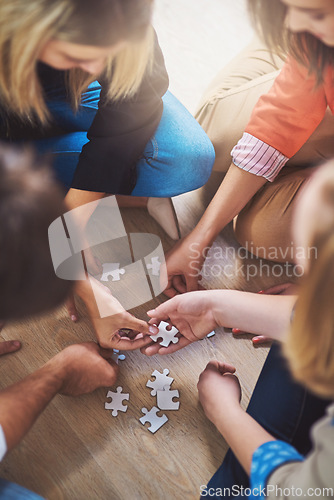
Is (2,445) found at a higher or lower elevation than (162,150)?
lower

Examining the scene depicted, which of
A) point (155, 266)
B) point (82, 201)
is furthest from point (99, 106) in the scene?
point (155, 266)

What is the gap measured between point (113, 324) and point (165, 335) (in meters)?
0.15

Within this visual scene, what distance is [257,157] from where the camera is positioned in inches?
44.0

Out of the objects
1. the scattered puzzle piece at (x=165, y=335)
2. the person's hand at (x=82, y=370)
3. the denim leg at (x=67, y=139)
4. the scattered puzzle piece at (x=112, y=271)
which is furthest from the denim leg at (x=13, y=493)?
the denim leg at (x=67, y=139)

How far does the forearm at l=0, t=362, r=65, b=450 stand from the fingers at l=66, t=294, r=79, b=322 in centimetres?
15

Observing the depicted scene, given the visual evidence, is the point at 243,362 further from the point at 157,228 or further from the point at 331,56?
the point at 331,56

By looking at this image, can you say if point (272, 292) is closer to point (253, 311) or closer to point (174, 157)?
point (253, 311)

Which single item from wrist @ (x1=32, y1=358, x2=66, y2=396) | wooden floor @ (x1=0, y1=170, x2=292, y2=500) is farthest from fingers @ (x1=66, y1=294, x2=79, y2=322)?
wrist @ (x1=32, y1=358, x2=66, y2=396)

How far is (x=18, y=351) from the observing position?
1.25 m

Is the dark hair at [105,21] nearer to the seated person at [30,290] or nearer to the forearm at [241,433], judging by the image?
the seated person at [30,290]

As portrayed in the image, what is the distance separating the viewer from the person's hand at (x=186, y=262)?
128cm

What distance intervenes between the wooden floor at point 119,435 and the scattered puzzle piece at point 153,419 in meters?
0.01

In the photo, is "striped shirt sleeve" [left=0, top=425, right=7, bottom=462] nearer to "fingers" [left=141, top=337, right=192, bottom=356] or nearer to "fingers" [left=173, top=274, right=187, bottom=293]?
"fingers" [left=141, top=337, right=192, bottom=356]

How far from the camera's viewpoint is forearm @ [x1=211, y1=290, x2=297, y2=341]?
1086 mm
